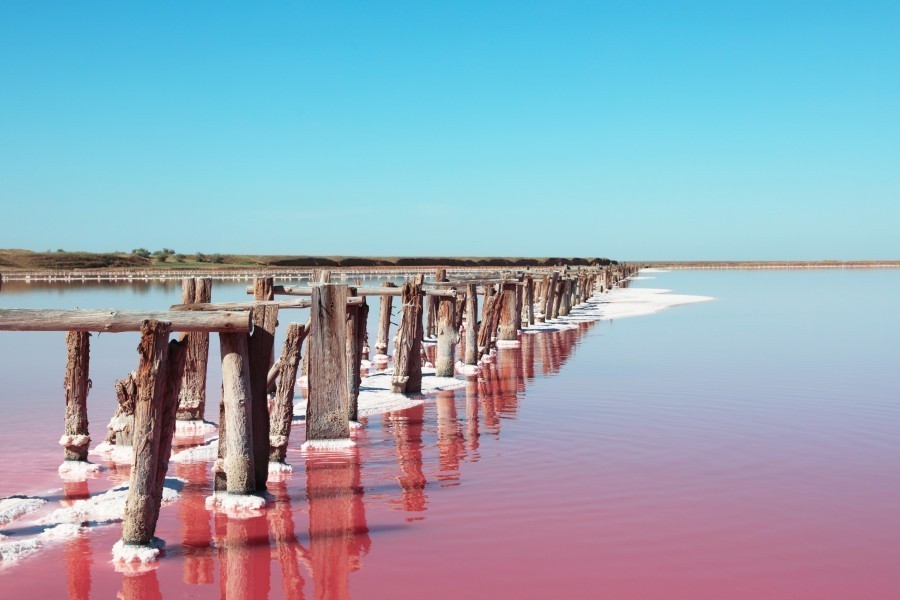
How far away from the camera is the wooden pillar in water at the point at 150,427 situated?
578cm

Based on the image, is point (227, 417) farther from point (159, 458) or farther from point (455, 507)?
point (455, 507)

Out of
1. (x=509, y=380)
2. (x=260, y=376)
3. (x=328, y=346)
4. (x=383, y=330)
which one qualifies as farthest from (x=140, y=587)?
(x=383, y=330)

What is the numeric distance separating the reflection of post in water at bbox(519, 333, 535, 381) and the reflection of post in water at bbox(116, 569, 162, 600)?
930 centimetres

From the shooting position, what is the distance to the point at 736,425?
10016mm

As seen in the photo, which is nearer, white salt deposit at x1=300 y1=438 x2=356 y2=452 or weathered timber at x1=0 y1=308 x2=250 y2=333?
weathered timber at x1=0 y1=308 x2=250 y2=333

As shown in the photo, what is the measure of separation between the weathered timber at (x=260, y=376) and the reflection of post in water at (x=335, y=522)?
0.52m

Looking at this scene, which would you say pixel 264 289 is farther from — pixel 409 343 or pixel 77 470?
pixel 409 343

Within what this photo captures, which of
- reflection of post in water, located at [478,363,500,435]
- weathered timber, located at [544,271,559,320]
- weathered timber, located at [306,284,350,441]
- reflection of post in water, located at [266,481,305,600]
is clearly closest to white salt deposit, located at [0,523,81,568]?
reflection of post in water, located at [266,481,305,600]

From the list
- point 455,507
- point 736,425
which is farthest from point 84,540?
point 736,425

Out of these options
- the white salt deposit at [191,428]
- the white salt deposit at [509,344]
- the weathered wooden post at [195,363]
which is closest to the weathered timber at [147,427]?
the weathered wooden post at [195,363]

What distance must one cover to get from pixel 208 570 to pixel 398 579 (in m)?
1.24

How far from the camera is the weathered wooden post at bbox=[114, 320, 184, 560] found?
228 inches

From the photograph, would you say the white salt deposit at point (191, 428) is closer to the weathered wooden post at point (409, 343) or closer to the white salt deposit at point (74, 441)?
the white salt deposit at point (74, 441)

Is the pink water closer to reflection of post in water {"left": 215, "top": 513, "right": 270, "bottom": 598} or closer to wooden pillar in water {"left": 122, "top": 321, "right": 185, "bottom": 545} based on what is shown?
reflection of post in water {"left": 215, "top": 513, "right": 270, "bottom": 598}
